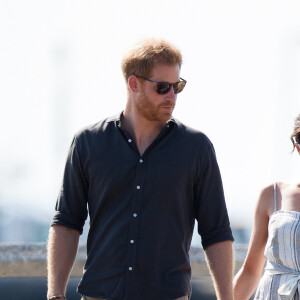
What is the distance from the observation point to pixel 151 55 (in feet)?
12.9

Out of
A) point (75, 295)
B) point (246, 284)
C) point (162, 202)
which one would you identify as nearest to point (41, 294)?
point (75, 295)

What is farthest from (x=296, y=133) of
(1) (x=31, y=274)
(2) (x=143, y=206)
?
(1) (x=31, y=274)

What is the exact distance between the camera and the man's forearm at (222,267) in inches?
151

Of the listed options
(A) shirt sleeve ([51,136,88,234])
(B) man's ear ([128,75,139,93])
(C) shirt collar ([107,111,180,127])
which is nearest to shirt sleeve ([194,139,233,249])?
(C) shirt collar ([107,111,180,127])

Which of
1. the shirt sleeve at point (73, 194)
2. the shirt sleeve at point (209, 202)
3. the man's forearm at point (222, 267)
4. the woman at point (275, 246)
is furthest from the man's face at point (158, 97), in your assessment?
the woman at point (275, 246)

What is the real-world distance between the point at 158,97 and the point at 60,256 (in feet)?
2.61

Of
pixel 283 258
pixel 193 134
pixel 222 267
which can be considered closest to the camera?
pixel 222 267

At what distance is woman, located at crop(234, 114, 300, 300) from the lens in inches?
167

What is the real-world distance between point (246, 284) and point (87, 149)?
1.08m

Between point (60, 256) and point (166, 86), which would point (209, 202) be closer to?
point (166, 86)

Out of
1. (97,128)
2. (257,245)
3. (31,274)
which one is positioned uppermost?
(97,128)

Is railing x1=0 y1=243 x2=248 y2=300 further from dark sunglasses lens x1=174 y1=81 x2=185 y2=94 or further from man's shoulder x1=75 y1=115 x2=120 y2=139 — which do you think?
dark sunglasses lens x1=174 y1=81 x2=185 y2=94

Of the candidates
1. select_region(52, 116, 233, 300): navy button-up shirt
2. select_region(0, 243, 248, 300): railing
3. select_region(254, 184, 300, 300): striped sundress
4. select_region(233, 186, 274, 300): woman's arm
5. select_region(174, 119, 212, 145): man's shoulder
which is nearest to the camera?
select_region(52, 116, 233, 300): navy button-up shirt

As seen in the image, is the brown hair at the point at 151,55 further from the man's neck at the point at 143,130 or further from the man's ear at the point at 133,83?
the man's neck at the point at 143,130
